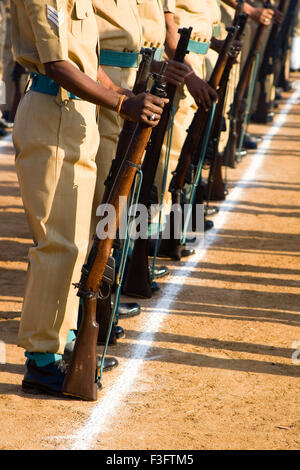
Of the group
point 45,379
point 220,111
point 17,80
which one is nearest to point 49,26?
point 45,379

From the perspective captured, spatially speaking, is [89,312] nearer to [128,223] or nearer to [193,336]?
[128,223]

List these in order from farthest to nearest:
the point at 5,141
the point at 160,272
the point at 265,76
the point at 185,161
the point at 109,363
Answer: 1. the point at 265,76
2. the point at 5,141
3. the point at 185,161
4. the point at 160,272
5. the point at 109,363

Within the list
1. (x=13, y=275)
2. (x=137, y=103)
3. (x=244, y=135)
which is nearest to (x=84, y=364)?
(x=137, y=103)

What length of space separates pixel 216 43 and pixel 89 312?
3.95m

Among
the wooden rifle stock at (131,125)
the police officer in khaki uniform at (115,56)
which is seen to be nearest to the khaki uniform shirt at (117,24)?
the police officer in khaki uniform at (115,56)

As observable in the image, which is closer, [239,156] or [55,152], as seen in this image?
[55,152]

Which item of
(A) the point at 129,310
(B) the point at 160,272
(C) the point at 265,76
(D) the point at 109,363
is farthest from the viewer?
(C) the point at 265,76

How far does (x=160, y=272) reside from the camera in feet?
19.2

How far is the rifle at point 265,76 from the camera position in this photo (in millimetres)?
12719

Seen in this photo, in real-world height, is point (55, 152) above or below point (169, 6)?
below

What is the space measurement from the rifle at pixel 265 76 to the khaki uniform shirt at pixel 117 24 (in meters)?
8.22

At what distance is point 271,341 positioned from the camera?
4.77 m

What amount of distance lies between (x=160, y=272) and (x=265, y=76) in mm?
7879

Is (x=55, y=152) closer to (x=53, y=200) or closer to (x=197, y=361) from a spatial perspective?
(x=53, y=200)
